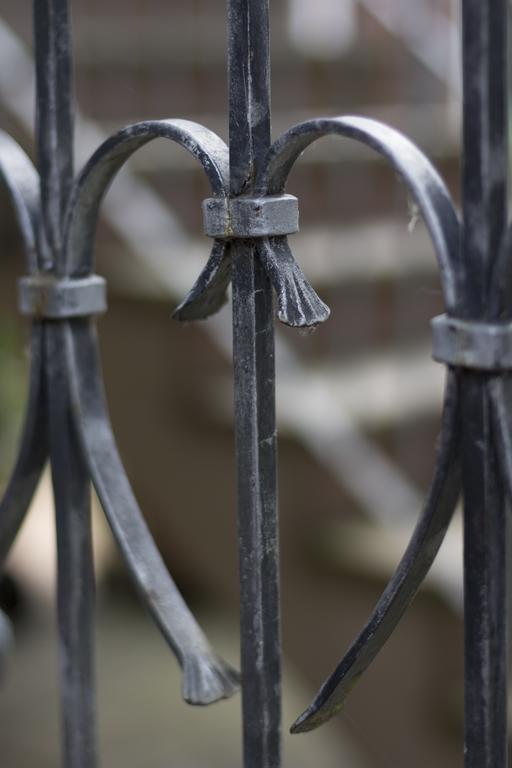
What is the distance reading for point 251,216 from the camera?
0.64 m

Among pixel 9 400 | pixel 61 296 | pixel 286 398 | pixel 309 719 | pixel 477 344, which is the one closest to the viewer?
pixel 477 344

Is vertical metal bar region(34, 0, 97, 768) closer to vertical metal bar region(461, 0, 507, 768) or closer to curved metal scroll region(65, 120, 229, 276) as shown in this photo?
curved metal scroll region(65, 120, 229, 276)

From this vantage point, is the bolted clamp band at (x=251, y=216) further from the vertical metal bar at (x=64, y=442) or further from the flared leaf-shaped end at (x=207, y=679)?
the flared leaf-shaped end at (x=207, y=679)

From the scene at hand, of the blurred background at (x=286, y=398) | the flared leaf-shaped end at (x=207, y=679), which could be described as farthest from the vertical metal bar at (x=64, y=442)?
the blurred background at (x=286, y=398)

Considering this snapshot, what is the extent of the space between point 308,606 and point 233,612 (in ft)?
2.42

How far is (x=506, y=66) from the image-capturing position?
569 mm

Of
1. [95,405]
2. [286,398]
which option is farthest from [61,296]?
[286,398]

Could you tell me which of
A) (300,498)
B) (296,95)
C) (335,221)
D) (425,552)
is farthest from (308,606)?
(425,552)

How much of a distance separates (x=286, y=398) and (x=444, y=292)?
5.76 feet

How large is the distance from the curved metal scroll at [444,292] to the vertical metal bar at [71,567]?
0.24m

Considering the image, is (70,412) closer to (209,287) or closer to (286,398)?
(209,287)

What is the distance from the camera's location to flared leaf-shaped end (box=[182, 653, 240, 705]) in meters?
0.70

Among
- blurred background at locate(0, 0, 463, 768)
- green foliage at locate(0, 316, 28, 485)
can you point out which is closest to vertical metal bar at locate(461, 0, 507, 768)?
blurred background at locate(0, 0, 463, 768)

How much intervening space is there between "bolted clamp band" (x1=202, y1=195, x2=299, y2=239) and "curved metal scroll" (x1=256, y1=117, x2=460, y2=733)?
1 centimetres
